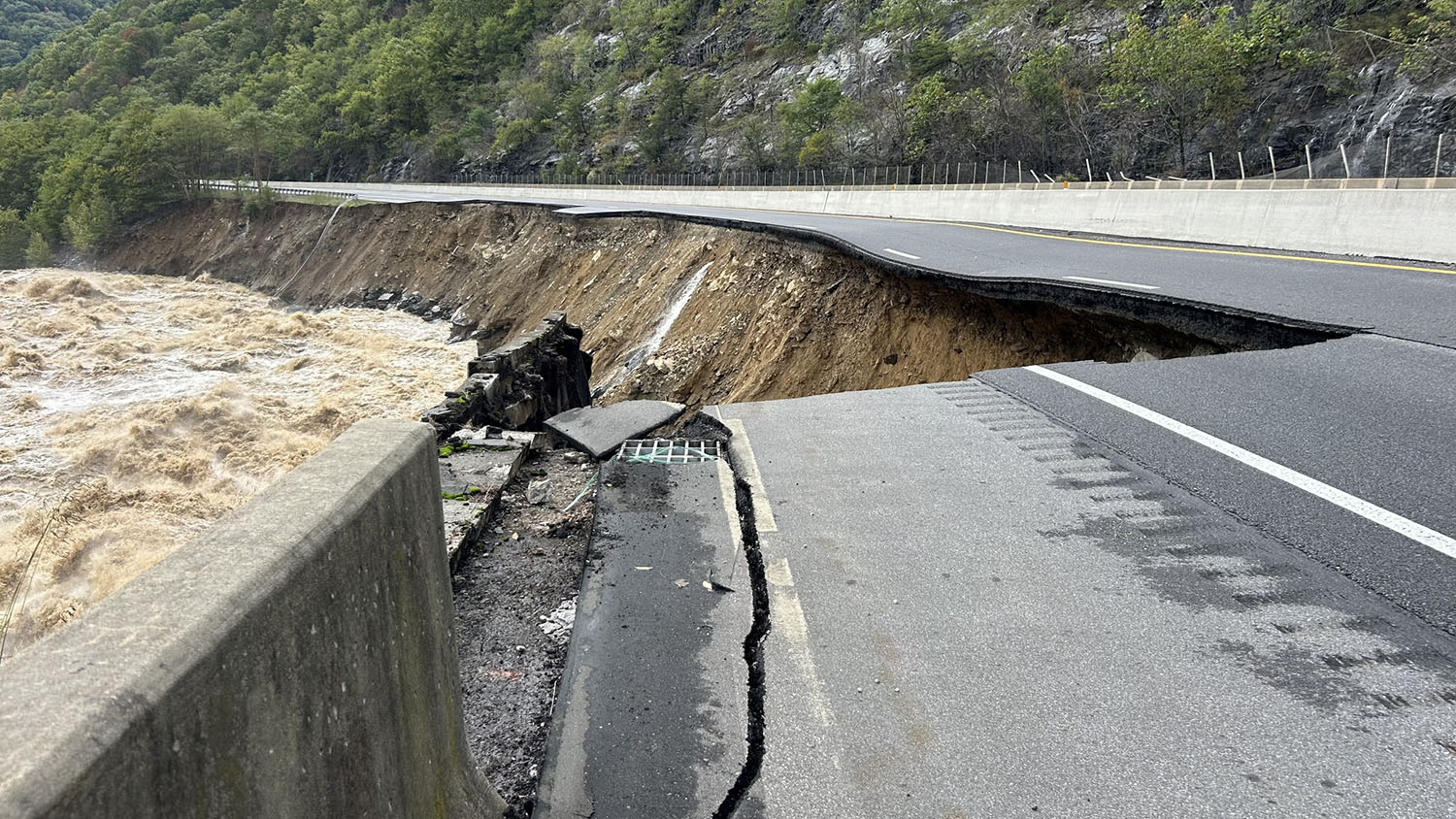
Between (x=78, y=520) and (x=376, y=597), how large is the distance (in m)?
16.1

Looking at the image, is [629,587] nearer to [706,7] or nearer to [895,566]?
[895,566]

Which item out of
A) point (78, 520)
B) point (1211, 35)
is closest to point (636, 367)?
point (78, 520)

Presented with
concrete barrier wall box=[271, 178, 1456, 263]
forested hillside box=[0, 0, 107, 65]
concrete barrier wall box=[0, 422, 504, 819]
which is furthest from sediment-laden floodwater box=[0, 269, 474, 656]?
forested hillside box=[0, 0, 107, 65]

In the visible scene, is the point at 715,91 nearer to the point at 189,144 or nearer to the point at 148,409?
the point at 189,144

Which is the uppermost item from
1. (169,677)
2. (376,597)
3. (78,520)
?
(169,677)

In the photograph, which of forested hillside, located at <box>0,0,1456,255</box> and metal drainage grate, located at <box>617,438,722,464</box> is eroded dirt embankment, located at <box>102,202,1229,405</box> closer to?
metal drainage grate, located at <box>617,438,722,464</box>

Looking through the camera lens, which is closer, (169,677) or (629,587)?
(169,677)

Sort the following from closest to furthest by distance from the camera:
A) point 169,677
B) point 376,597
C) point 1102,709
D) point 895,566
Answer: point 169,677 < point 376,597 < point 1102,709 < point 895,566

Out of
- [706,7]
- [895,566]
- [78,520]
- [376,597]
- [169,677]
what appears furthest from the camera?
[706,7]

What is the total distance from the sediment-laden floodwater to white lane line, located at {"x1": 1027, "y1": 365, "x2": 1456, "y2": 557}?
7610 millimetres

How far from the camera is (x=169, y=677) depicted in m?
1.25

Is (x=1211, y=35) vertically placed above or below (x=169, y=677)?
above

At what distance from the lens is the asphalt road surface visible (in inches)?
106

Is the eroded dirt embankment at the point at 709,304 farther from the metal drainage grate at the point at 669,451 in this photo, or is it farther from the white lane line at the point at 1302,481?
the metal drainage grate at the point at 669,451
